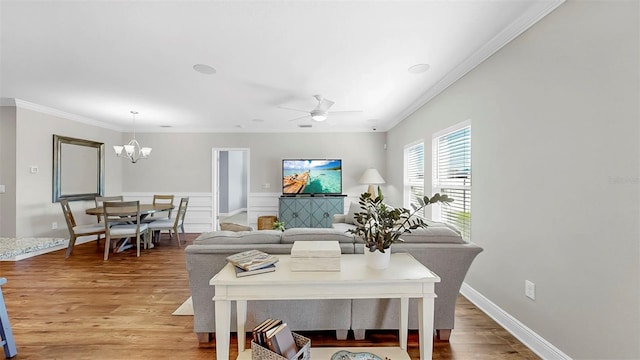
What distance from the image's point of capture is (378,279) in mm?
1450

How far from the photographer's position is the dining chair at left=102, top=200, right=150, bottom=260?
3977mm

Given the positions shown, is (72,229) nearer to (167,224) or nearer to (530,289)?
(167,224)

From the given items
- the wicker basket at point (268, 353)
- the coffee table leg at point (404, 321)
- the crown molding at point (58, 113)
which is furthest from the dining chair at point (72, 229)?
the coffee table leg at point (404, 321)

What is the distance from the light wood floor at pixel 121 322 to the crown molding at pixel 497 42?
233 centimetres

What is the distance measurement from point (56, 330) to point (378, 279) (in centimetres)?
266

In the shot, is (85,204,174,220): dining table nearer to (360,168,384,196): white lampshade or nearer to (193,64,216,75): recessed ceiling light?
(193,64,216,75): recessed ceiling light

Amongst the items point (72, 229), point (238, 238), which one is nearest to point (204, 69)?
point (238, 238)

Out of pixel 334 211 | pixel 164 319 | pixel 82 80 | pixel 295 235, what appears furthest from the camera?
pixel 334 211

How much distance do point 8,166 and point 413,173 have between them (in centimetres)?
642

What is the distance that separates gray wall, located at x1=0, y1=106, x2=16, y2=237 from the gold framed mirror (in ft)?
1.73

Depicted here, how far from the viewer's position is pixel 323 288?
146cm

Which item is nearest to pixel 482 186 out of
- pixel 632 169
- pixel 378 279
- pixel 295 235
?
pixel 632 169

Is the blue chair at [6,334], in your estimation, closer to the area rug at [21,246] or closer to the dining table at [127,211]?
the area rug at [21,246]

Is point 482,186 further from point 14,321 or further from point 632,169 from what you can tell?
point 14,321
